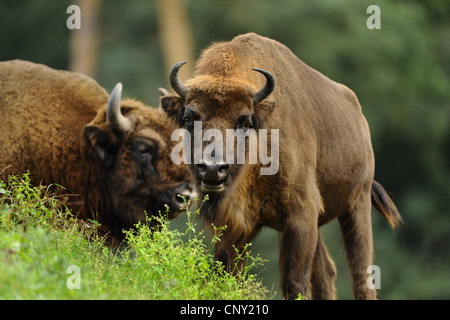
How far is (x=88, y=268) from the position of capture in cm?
Answer: 635

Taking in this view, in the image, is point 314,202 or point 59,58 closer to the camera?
point 314,202

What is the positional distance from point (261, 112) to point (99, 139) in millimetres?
2896

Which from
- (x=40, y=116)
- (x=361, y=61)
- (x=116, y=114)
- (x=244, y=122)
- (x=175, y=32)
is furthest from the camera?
(x=361, y=61)

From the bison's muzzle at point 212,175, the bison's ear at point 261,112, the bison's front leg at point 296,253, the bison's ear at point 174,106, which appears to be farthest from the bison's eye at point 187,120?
the bison's front leg at point 296,253

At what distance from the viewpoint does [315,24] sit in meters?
25.1

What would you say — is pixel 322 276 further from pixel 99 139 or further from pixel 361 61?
pixel 361 61

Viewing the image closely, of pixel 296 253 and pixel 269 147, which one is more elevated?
pixel 269 147

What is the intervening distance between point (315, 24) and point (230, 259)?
60.6 feet

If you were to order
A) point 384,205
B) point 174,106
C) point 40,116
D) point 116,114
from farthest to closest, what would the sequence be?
point 384,205
point 116,114
point 40,116
point 174,106

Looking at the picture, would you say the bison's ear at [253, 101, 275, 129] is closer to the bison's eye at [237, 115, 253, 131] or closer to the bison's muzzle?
the bison's eye at [237, 115, 253, 131]

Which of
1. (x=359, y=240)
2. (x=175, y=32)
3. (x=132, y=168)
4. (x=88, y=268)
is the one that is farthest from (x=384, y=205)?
(x=175, y=32)

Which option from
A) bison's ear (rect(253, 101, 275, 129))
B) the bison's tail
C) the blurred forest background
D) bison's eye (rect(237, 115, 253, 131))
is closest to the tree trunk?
the blurred forest background
